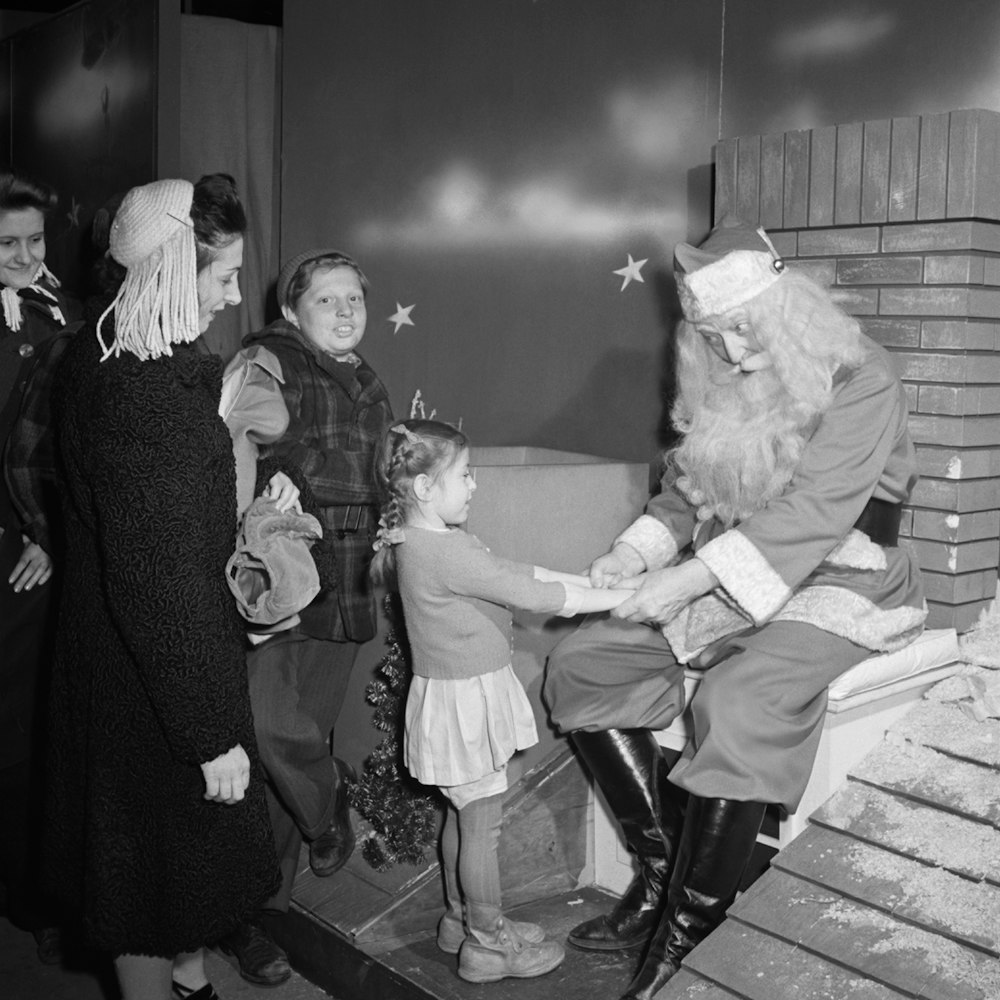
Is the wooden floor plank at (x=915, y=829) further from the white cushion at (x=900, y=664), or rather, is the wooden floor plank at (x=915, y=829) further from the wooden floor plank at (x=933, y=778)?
the white cushion at (x=900, y=664)

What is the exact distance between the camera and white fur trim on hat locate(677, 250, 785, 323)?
10.2 ft

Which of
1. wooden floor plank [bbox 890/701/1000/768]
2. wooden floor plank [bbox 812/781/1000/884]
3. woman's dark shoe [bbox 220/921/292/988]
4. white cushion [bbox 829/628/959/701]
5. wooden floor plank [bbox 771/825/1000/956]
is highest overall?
white cushion [bbox 829/628/959/701]

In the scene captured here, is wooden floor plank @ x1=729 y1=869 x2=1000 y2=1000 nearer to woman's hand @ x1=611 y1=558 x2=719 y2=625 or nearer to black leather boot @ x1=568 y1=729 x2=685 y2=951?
black leather boot @ x1=568 y1=729 x2=685 y2=951

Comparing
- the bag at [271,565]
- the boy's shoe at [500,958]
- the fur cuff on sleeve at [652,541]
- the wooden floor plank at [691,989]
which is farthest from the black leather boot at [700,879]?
the bag at [271,565]

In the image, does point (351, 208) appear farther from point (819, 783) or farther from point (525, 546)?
point (819, 783)

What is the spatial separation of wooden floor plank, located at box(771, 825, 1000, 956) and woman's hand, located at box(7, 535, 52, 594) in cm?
233

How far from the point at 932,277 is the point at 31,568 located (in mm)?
2760

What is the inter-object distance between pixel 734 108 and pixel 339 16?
2017 mm

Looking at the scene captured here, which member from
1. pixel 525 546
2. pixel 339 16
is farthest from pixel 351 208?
pixel 525 546

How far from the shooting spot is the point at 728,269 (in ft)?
10.2

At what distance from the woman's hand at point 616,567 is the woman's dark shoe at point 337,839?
3.35 ft

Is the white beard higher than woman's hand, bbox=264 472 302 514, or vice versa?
the white beard

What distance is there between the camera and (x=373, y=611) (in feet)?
11.8

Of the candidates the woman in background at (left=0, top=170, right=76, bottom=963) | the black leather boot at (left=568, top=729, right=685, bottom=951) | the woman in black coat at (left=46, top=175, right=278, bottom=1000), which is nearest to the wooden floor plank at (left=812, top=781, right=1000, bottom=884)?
the black leather boot at (left=568, top=729, right=685, bottom=951)
